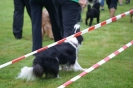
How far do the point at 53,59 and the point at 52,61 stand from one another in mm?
31

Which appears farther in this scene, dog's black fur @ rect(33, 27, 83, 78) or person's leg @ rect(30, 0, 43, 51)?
person's leg @ rect(30, 0, 43, 51)

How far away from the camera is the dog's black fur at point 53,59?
11.5ft

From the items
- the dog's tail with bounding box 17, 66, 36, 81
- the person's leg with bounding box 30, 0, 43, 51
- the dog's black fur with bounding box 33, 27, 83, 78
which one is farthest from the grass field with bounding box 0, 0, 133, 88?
the person's leg with bounding box 30, 0, 43, 51

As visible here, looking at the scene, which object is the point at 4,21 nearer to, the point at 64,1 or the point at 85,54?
the point at 85,54

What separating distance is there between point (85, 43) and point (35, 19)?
5.28 feet

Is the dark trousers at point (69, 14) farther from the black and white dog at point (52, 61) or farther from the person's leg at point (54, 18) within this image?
the person's leg at point (54, 18)

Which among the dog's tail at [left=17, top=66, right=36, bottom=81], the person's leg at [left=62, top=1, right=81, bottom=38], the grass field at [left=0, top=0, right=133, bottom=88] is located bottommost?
the grass field at [left=0, top=0, right=133, bottom=88]

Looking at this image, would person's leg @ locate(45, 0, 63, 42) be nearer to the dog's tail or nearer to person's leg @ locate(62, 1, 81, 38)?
person's leg @ locate(62, 1, 81, 38)

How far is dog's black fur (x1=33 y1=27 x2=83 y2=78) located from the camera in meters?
3.50

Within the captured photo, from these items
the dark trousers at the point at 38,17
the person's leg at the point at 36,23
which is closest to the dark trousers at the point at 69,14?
the dark trousers at the point at 38,17

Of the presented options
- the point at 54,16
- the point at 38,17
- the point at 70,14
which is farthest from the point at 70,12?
the point at 38,17

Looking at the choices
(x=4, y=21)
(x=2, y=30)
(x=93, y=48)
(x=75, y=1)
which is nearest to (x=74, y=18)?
(x=75, y=1)

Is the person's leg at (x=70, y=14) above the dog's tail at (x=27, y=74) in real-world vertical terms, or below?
above

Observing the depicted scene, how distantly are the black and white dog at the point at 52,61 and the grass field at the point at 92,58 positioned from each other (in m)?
0.13
